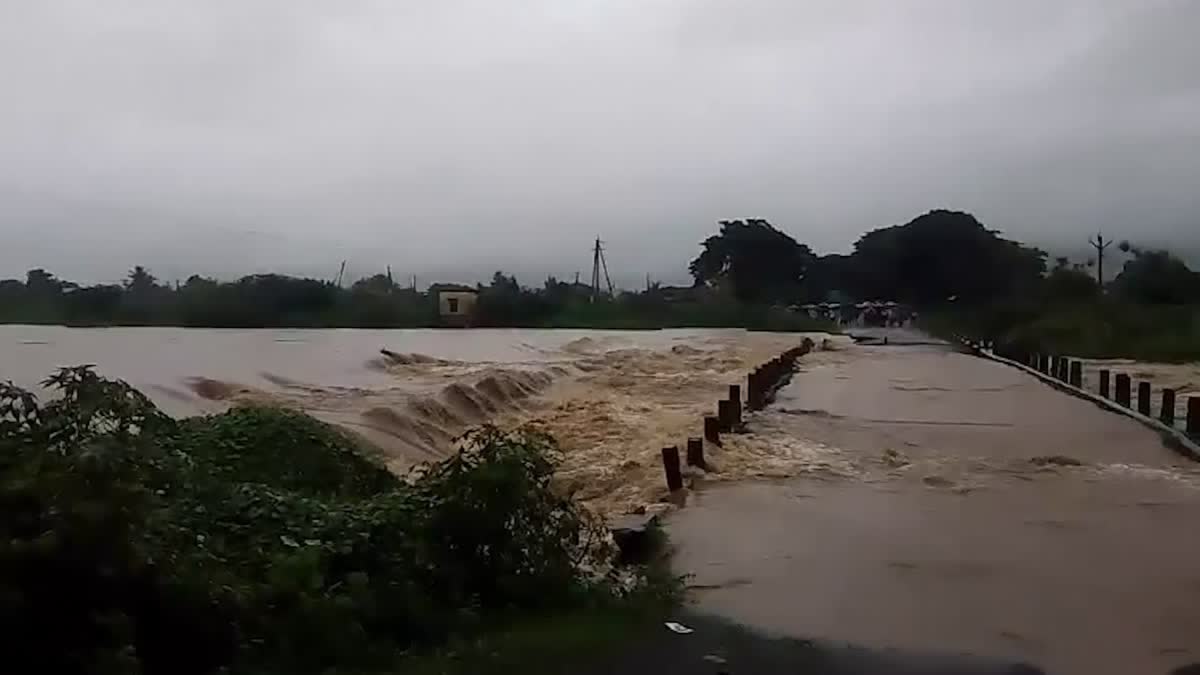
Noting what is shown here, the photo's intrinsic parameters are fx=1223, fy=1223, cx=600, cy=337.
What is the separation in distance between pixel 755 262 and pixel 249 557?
73.0m

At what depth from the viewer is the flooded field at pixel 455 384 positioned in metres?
16.2

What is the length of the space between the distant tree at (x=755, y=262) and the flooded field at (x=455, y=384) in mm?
27987

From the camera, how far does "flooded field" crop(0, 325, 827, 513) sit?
53.2 feet

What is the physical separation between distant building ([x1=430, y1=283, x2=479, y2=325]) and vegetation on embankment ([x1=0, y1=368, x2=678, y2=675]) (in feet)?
190

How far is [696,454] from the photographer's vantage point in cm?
1411

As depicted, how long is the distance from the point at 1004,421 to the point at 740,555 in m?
12.4

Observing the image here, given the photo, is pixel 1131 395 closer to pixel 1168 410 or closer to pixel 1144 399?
pixel 1144 399

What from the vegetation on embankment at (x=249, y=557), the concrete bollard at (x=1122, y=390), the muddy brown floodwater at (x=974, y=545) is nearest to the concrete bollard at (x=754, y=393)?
the muddy brown floodwater at (x=974, y=545)

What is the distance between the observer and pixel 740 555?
9.62m

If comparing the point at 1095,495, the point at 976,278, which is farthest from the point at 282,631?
the point at 976,278

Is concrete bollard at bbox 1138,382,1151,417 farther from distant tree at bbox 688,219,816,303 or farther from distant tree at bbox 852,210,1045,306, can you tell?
distant tree at bbox 688,219,816,303

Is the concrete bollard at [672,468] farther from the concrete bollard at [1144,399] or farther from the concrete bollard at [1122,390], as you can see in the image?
the concrete bollard at [1122,390]

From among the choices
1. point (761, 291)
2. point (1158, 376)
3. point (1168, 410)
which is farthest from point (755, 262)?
point (1168, 410)

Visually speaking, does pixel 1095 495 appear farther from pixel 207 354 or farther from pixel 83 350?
pixel 83 350
